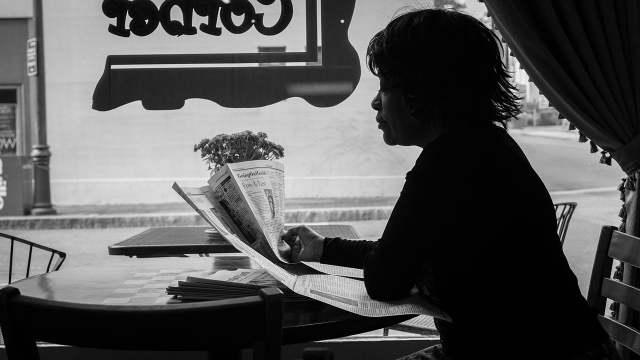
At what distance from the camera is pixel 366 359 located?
2.85 meters

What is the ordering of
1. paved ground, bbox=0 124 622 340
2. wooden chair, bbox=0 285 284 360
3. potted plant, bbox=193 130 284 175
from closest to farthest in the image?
1. wooden chair, bbox=0 285 284 360
2. potted plant, bbox=193 130 284 175
3. paved ground, bbox=0 124 622 340

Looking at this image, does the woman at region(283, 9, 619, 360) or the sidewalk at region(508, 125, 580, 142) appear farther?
the sidewalk at region(508, 125, 580, 142)

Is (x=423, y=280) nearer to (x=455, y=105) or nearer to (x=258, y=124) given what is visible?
(x=455, y=105)

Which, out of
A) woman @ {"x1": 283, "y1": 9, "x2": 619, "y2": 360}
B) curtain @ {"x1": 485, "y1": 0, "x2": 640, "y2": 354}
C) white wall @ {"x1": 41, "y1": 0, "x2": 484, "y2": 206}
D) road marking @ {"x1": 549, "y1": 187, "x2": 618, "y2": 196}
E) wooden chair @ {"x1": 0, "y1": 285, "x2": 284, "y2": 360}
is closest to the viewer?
wooden chair @ {"x1": 0, "y1": 285, "x2": 284, "y2": 360}

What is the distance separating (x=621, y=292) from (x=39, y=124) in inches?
99.9

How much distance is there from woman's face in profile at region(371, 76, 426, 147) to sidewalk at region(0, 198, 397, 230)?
194 cm

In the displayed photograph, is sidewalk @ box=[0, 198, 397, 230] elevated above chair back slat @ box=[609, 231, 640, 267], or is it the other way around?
chair back slat @ box=[609, 231, 640, 267]

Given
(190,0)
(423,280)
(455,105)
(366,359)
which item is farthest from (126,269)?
(190,0)

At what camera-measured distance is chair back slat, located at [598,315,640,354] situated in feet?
4.88

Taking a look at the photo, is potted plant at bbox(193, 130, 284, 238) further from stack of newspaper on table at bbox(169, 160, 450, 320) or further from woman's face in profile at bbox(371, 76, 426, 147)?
woman's face in profile at bbox(371, 76, 426, 147)

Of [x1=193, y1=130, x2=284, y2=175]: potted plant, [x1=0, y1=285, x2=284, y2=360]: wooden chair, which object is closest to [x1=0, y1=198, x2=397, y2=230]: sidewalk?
[x1=193, y1=130, x2=284, y2=175]: potted plant

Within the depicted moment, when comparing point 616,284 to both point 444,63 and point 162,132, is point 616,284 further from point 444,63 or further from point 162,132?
point 162,132

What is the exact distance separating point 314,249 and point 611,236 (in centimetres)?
66

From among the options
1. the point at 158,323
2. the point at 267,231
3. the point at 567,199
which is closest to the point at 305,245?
the point at 267,231
